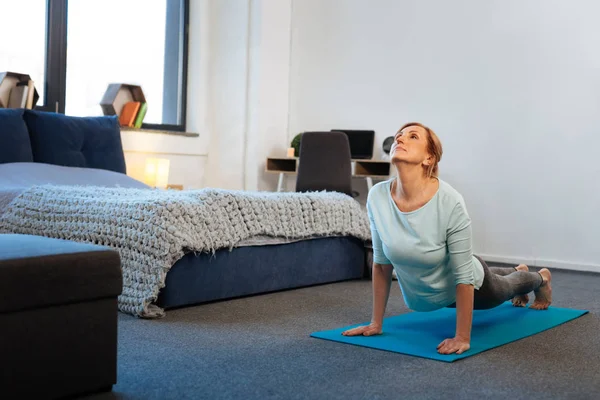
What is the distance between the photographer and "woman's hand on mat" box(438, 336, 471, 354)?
2.41 m

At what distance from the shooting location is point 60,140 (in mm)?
4633

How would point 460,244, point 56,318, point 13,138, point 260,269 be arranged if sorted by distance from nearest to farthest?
point 56,318 < point 460,244 < point 260,269 < point 13,138

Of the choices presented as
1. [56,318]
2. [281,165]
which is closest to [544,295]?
[56,318]

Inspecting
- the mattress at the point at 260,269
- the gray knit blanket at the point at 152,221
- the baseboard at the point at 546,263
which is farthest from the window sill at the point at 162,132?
the baseboard at the point at 546,263

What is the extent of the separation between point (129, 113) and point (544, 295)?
3.58 metres

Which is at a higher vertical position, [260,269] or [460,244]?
[460,244]

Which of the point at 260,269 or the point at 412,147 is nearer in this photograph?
the point at 412,147

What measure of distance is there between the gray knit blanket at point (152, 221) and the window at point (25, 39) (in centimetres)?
192

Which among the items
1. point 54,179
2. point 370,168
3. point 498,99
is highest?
point 498,99

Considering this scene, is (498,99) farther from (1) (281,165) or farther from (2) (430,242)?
(2) (430,242)

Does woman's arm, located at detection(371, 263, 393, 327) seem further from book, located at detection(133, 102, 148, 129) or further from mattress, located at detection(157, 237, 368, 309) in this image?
book, located at detection(133, 102, 148, 129)

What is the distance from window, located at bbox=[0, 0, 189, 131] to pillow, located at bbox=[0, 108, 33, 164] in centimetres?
83

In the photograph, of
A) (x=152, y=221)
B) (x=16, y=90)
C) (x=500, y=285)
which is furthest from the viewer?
(x=16, y=90)

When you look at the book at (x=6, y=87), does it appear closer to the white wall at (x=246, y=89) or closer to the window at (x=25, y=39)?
the window at (x=25, y=39)
